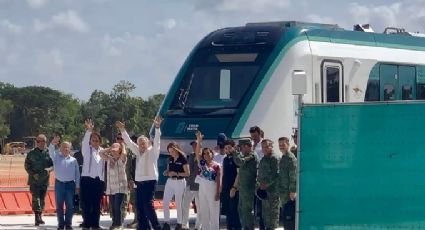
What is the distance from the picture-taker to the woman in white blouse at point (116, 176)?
19828 millimetres

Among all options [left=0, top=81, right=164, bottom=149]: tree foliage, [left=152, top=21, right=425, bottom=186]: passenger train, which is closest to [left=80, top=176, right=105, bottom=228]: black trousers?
[left=152, top=21, right=425, bottom=186]: passenger train

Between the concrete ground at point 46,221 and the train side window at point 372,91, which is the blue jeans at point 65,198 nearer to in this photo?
the concrete ground at point 46,221

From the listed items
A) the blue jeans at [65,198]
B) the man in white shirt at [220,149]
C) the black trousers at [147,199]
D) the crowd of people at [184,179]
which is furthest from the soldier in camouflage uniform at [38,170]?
the man in white shirt at [220,149]

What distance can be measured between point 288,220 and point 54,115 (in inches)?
4407

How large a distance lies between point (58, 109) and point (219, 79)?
111008 mm

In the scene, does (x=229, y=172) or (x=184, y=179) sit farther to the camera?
(x=184, y=179)

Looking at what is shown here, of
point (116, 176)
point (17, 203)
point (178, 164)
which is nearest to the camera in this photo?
point (178, 164)

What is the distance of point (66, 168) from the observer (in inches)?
789

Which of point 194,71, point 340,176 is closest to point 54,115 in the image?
point 194,71

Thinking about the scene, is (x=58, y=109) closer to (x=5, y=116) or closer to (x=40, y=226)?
(x=5, y=116)

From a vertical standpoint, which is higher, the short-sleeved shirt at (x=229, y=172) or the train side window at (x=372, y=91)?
the train side window at (x=372, y=91)

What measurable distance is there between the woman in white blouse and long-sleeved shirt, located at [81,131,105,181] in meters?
0.12

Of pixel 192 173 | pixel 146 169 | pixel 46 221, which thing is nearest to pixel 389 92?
pixel 192 173

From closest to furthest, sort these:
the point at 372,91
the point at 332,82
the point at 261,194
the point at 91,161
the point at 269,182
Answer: the point at 269,182
the point at 261,194
the point at 91,161
the point at 332,82
the point at 372,91
